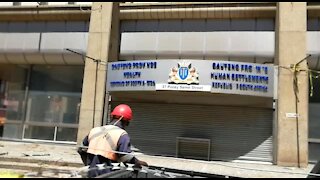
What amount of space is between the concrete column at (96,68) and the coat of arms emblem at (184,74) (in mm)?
3137

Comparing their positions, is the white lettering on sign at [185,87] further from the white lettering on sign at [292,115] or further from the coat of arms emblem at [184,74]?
the white lettering on sign at [292,115]

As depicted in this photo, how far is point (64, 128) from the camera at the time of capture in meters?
16.1

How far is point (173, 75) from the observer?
1295 centimetres

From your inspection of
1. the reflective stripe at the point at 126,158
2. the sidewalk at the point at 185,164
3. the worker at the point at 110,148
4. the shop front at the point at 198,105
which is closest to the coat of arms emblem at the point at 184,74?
the shop front at the point at 198,105

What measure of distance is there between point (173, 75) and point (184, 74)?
386 millimetres

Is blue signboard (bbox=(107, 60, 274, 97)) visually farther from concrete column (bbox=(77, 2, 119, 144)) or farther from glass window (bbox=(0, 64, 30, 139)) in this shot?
glass window (bbox=(0, 64, 30, 139))

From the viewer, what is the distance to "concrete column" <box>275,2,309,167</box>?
12.7 metres

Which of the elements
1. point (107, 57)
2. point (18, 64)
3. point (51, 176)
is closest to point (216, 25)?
point (107, 57)

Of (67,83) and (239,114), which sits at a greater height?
(67,83)

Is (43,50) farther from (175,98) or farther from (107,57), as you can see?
(175,98)

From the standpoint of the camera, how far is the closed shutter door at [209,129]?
44.8 ft

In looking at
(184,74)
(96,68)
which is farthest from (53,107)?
(184,74)

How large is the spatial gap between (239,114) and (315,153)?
2.99m

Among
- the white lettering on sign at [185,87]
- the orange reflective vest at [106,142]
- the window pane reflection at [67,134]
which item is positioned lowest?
the window pane reflection at [67,134]
